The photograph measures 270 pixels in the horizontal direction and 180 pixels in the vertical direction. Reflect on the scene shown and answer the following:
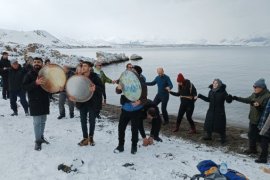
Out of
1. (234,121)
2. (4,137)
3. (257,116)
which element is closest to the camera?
(257,116)

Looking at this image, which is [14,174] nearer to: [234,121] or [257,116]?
[257,116]

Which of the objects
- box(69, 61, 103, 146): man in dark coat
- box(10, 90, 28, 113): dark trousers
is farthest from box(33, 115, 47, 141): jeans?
box(10, 90, 28, 113): dark trousers

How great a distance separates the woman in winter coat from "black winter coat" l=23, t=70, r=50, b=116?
5539 millimetres

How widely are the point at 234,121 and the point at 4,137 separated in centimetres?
1346

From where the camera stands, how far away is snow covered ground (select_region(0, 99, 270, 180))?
816cm

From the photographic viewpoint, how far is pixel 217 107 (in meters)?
11.7

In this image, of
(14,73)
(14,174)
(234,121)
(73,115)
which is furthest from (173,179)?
(234,121)

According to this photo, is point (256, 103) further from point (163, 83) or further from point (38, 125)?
point (38, 125)

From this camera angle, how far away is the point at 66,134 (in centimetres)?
1167

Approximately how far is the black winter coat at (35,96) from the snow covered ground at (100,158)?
1.15m

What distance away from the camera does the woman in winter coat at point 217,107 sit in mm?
11531

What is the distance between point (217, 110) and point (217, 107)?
0.11 metres

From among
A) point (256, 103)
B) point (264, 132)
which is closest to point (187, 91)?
point (256, 103)

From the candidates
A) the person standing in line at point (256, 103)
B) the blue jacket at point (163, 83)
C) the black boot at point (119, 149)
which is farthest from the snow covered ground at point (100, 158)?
the blue jacket at point (163, 83)
